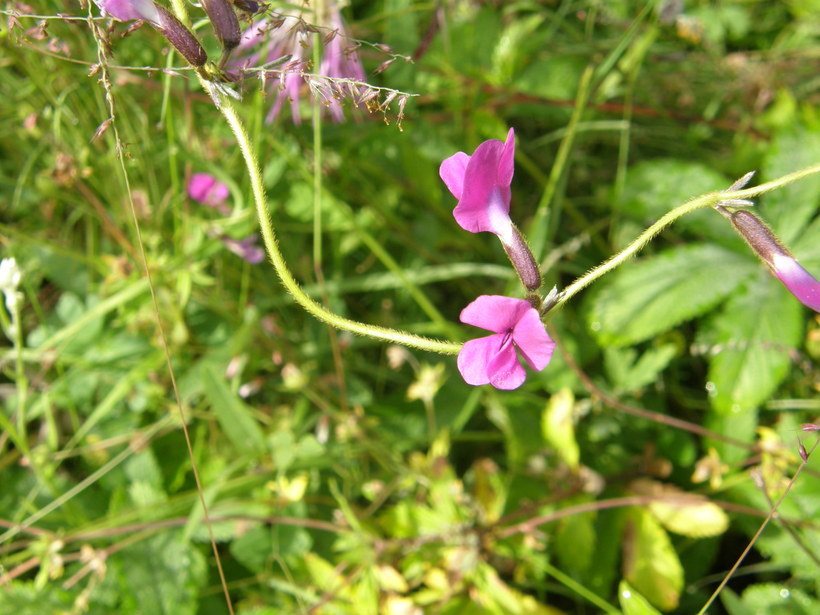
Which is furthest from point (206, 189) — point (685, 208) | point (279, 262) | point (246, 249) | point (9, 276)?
point (685, 208)

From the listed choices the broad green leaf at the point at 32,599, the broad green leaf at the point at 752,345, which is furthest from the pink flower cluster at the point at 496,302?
the broad green leaf at the point at 32,599

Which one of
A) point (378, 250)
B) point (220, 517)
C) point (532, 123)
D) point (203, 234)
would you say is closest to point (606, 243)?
point (532, 123)

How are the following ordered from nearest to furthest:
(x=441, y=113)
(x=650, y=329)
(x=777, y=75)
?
(x=650, y=329) → (x=441, y=113) → (x=777, y=75)

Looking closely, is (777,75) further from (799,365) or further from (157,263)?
(157,263)

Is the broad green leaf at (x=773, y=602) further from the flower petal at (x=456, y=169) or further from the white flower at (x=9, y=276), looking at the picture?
the white flower at (x=9, y=276)

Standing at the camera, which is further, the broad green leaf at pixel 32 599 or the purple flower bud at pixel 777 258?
the broad green leaf at pixel 32 599

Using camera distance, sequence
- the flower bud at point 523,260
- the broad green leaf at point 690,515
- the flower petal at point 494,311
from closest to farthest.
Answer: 1. the flower petal at point 494,311
2. the flower bud at point 523,260
3. the broad green leaf at point 690,515

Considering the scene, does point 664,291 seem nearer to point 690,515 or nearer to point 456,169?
point 690,515
